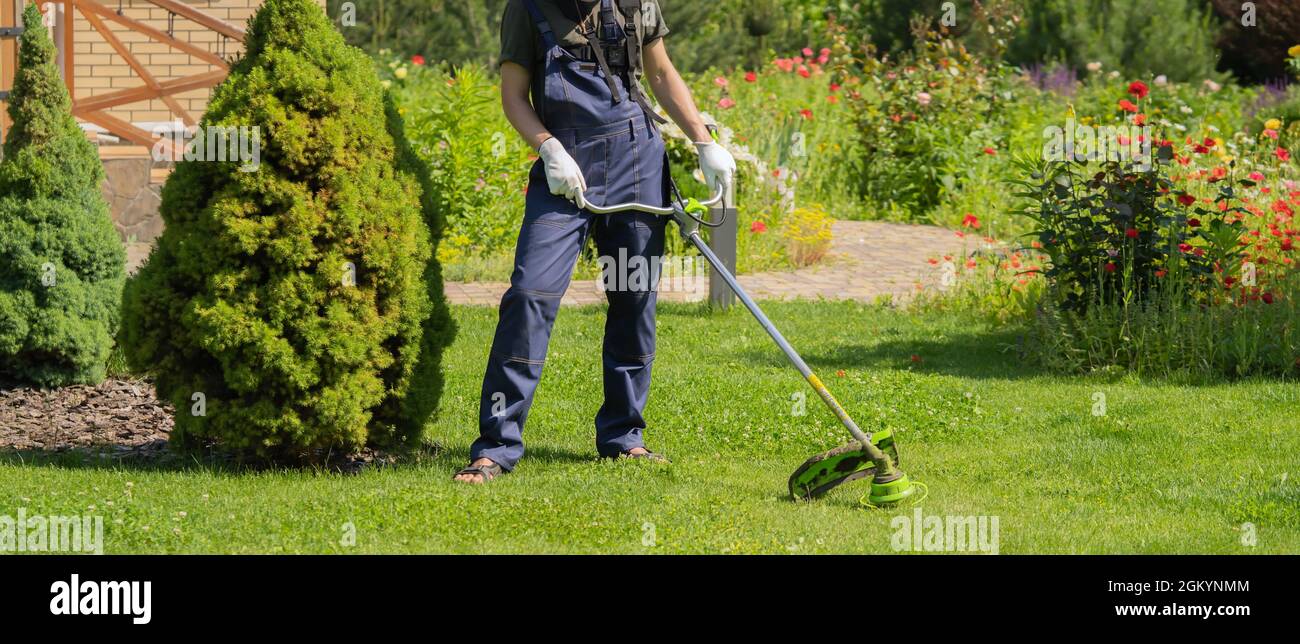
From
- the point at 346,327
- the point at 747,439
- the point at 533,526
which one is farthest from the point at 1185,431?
the point at 346,327

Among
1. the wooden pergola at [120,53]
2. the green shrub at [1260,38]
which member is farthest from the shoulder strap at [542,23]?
A: the green shrub at [1260,38]

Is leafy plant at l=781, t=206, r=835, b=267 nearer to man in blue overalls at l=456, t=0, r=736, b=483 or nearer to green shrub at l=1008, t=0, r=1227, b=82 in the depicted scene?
man in blue overalls at l=456, t=0, r=736, b=483

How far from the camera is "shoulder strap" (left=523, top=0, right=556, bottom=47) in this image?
487 cm

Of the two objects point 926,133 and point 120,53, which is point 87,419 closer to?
point 120,53

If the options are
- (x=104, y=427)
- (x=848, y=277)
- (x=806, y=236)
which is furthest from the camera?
(x=806, y=236)

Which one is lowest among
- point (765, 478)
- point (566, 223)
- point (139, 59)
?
point (765, 478)

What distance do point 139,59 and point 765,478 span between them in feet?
27.5

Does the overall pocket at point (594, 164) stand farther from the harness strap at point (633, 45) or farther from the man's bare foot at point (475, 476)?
the man's bare foot at point (475, 476)

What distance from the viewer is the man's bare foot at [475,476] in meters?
4.89

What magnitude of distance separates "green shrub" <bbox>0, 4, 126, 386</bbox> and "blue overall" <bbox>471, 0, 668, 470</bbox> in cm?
229

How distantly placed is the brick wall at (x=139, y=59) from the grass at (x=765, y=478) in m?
5.63

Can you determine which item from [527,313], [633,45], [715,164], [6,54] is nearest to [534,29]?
[633,45]

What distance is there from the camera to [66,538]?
13.7 feet

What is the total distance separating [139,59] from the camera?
11.7 metres
